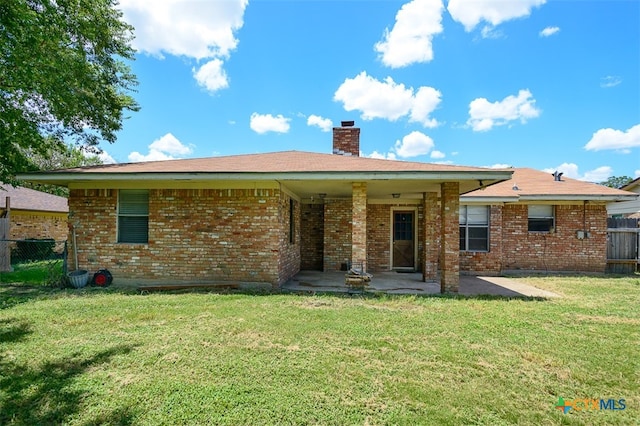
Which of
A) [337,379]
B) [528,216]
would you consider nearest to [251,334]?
[337,379]

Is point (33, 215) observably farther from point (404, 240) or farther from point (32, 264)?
point (404, 240)

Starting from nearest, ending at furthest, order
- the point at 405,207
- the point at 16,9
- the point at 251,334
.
Result: the point at 251,334
the point at 16,9
the point at 405,207

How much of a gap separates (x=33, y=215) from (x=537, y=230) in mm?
21194

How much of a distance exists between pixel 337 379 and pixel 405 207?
28.7 feet

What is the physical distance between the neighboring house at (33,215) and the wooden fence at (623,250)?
22.3m

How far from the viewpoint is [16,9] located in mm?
7238

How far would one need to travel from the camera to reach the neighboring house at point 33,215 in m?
13.8

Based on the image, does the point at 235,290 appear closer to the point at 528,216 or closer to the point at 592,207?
the point at 528,216

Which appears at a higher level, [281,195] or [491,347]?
[281,195]

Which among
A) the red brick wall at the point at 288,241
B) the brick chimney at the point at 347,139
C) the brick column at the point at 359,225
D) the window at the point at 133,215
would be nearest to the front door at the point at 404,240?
the brick chimney at the point at 347,139

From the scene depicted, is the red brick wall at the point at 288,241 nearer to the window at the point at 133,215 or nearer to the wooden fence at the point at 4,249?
the window at the point at 133,215

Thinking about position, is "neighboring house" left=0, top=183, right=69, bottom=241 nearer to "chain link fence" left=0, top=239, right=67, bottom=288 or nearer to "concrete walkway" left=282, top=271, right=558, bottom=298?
"chain link fence" left=0, top=239, right=67, bottom=288

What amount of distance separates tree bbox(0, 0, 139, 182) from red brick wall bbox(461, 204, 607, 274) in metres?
14.6

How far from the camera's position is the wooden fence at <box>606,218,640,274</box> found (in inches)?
462
